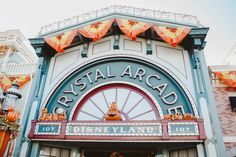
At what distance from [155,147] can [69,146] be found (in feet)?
11.7

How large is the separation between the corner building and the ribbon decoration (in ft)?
4.37

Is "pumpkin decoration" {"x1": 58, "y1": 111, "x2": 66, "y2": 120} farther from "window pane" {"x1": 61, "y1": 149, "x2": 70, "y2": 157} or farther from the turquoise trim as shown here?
the turquoise trim

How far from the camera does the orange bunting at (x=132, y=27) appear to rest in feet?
36.2

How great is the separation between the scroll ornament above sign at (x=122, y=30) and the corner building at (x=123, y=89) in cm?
4

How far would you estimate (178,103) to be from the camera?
9.98m

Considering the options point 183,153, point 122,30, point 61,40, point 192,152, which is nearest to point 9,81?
point 61,40

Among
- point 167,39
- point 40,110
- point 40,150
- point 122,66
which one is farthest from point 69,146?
point 167,39

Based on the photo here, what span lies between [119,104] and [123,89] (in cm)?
76

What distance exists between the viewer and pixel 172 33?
10.8m

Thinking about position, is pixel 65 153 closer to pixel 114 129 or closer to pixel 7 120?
pixel 114 129

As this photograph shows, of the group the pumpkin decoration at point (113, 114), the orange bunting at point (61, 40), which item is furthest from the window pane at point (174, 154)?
the orange bunting at point (61, 40)

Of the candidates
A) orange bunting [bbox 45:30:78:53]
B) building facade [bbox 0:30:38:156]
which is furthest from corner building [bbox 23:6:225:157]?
building facade [bbox 0:30:38:156]

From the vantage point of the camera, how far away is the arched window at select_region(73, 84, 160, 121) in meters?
10.1

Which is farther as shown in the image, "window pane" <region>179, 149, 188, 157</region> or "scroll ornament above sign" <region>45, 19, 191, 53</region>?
"scroll ornament above sign" <region>45, 19, 191, 53</region>
